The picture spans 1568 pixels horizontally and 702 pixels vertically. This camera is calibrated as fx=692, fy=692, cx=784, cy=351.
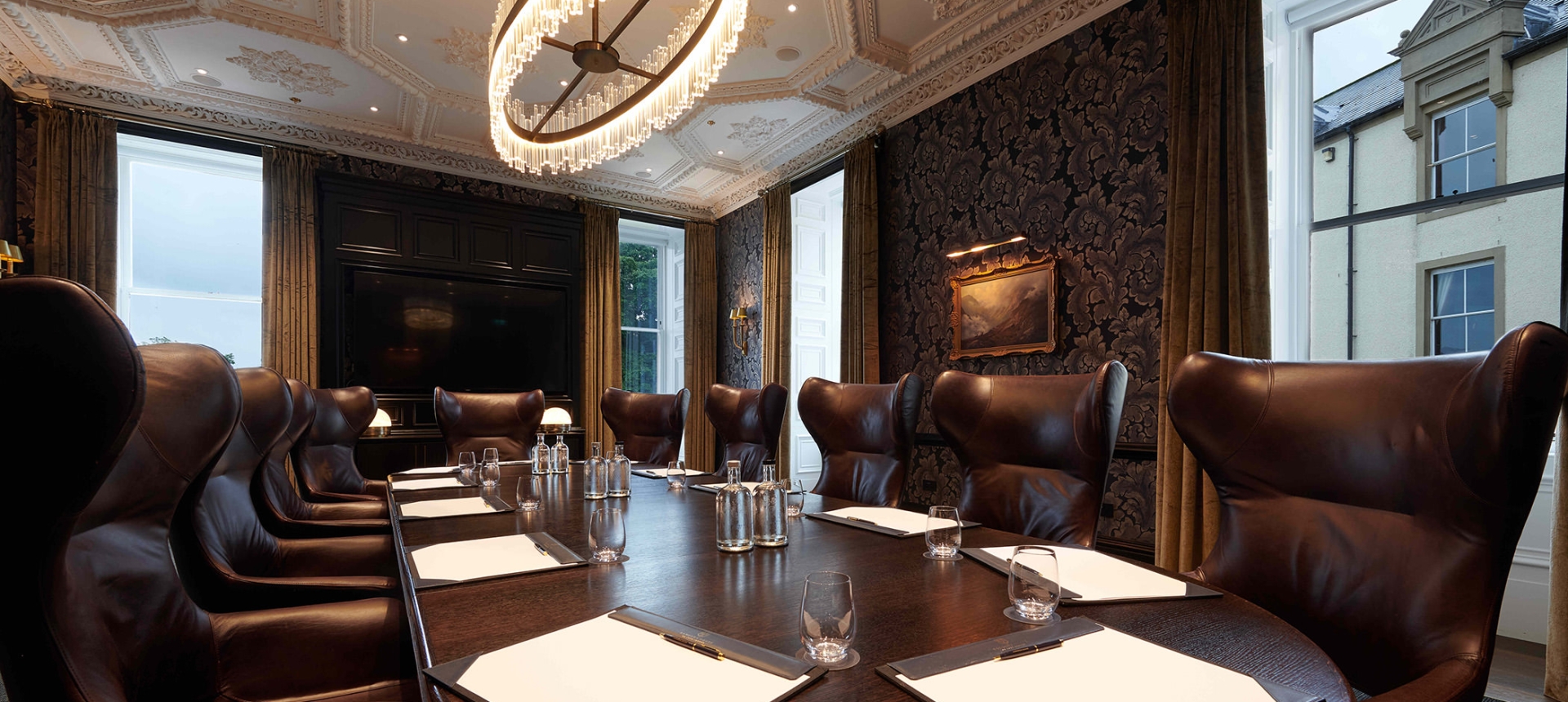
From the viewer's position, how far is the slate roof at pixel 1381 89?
2.57m

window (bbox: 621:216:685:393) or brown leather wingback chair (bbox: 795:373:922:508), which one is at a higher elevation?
window (bbox: 621:216:685:393)

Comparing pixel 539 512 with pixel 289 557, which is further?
pixel 289 557

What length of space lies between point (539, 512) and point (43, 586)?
1102mm

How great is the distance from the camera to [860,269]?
5102 mm

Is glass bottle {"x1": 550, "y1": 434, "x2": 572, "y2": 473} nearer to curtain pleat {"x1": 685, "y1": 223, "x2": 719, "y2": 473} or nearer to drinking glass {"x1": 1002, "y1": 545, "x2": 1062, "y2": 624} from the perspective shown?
drinking glass {"x1": 1002, "y1": 545, "x2": 1062, "y2": 624}

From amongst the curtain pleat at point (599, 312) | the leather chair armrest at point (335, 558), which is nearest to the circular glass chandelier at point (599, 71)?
the leather chair armrest at point (335, 558)

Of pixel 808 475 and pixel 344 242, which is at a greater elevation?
pixel 344 242

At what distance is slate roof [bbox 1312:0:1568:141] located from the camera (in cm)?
257

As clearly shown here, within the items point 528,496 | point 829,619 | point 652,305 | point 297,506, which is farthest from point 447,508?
point 652,305

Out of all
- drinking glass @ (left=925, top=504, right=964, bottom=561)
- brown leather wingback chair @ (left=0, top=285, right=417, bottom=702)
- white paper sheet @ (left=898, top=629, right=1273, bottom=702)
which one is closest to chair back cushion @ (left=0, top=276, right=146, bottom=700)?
brown leather wingback chair @ (left=0, top=285, right=417, bottom=702)

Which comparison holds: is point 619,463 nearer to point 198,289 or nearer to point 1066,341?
point 1066,341

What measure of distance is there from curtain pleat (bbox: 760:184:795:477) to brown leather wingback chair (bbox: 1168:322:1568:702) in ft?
15.6

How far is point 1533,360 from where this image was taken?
0.86 meters

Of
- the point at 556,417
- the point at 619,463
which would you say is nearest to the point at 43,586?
the point at 619,463
